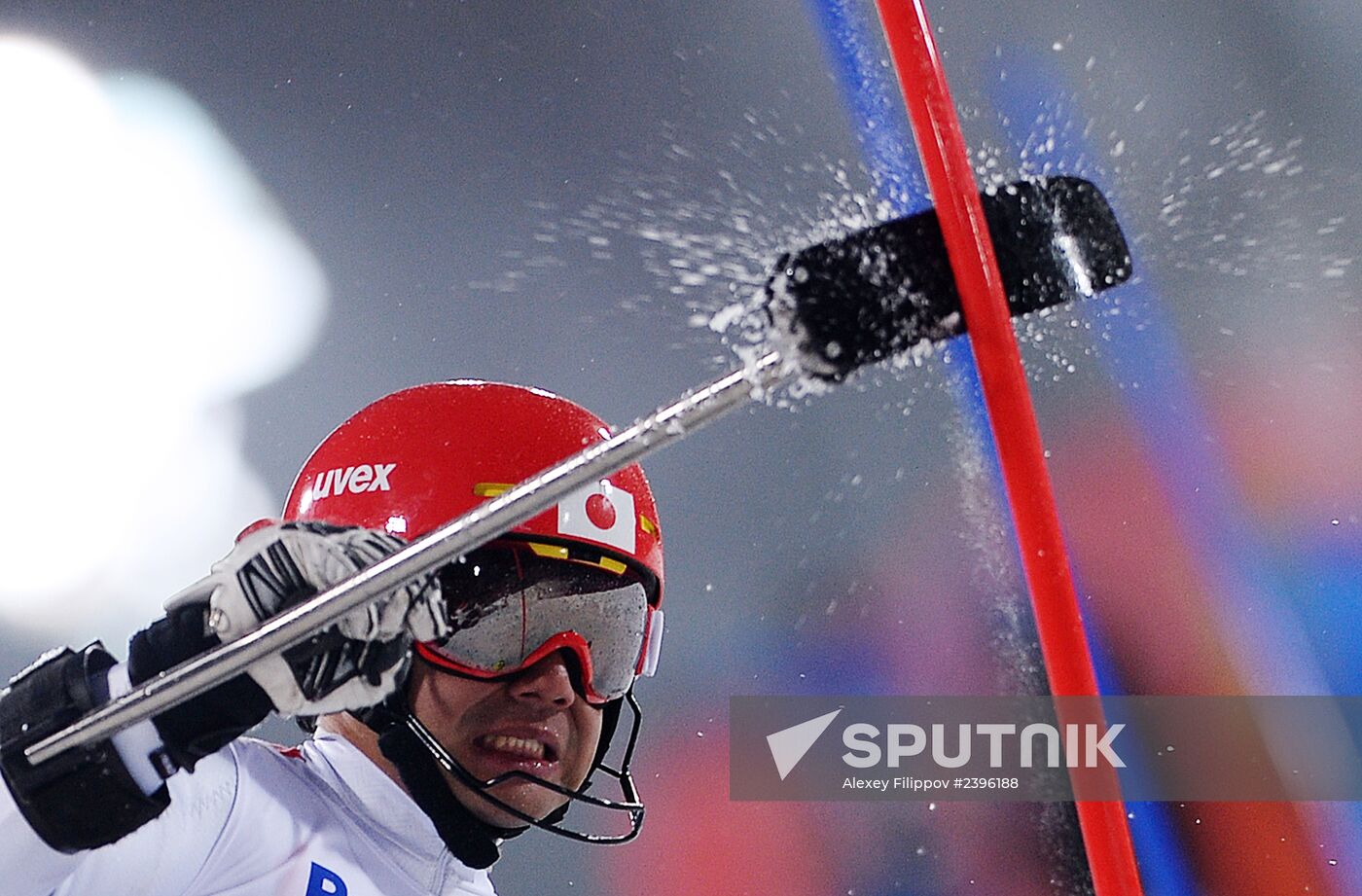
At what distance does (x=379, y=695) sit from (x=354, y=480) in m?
0.63

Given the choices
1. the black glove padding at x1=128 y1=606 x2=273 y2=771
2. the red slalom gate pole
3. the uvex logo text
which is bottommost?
the black glove padding at x1=128 y1=606 x2=273 y2=771

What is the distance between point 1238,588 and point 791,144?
50.5 inches

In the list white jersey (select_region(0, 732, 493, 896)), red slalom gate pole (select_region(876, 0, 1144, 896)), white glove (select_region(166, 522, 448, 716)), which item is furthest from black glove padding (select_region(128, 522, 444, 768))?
red slalom gate pole (select_region(876, 0, 1144, 896))

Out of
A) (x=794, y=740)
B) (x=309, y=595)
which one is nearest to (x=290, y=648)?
(x=309, y=595)

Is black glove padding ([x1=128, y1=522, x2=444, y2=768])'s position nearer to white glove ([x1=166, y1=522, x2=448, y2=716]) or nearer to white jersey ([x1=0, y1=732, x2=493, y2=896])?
white glove ([x1=166, y1=522, x2=448, y2=716])

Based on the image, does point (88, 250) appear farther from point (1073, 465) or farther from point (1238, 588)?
point (1238, 588)

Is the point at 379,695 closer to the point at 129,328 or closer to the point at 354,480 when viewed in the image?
the point at 354,480

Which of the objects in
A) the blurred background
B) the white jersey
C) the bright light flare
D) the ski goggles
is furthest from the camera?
the bright light flare

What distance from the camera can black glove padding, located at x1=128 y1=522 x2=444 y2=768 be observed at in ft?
3.06

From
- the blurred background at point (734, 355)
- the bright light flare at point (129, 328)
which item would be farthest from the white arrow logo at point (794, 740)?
the bright light flare at point (129, 328)

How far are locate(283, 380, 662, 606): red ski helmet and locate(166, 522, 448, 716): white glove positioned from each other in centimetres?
51

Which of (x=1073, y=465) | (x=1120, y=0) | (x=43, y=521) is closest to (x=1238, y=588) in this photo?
(x=1073, y=465)

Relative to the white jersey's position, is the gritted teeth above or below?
above

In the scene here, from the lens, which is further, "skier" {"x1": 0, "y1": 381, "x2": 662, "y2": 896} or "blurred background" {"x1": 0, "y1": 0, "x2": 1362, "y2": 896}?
"blurred background" {"x1": 0, "y1": 0, "x2": 1362, "y2": 896}
